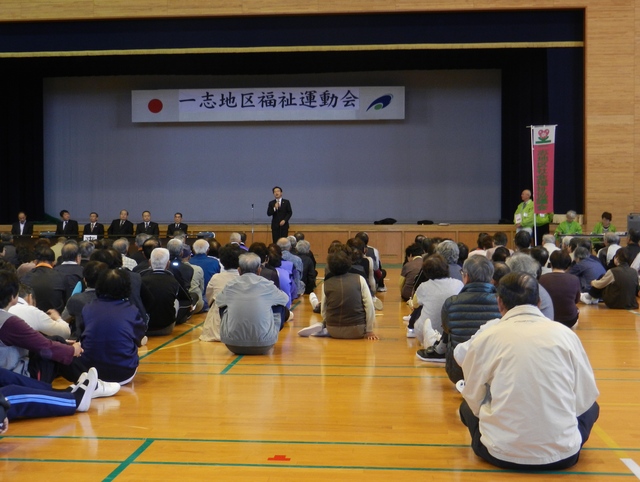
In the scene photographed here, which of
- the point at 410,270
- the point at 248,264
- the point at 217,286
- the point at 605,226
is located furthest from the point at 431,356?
the point at 605,226

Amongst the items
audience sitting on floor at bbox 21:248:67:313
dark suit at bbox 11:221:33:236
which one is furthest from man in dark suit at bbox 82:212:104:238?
audience sitting on floor at bbox 21:248:67:313

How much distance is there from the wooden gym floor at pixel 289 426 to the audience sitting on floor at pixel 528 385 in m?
0.15

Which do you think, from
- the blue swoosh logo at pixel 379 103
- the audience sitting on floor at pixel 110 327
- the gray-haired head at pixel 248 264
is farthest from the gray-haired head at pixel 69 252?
the blue swoosh logo at pixel 379 103

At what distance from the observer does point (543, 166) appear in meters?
13.5

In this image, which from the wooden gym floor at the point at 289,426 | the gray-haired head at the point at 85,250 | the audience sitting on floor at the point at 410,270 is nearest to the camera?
the wooden gym floor at the point at 289,426

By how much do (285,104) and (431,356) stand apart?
40.8 ft

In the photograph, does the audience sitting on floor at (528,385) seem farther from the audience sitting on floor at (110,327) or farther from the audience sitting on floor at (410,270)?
the audience sitting on floor at (410,270)

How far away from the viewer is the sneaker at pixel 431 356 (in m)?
6.44

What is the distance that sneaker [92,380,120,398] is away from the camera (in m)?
5.21

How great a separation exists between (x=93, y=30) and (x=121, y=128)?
14.3 feet

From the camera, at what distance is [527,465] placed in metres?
3.73

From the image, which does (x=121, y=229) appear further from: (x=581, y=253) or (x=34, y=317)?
(x=34, y=317)

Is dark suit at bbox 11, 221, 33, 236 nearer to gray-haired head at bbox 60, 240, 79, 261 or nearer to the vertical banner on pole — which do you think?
gray-haired head at bbox 60, 240, 79, 261

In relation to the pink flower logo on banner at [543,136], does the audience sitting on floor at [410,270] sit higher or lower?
lower
